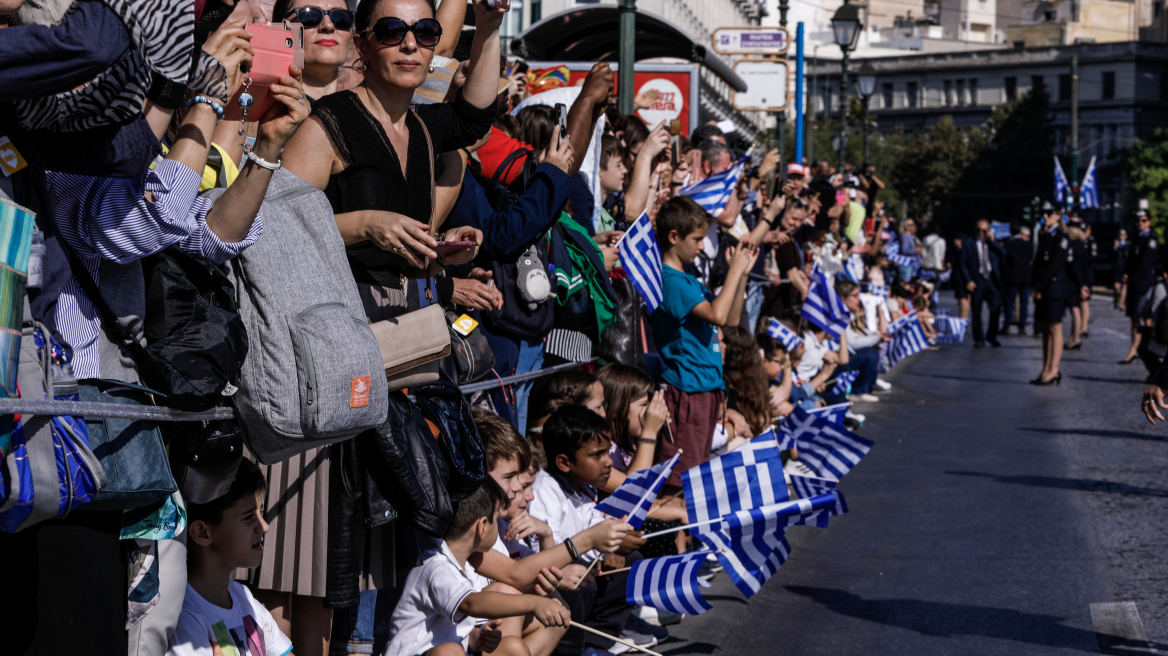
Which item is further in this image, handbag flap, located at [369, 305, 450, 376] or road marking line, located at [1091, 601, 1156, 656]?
road marking line, located at [1091, 601, 1156, 656]

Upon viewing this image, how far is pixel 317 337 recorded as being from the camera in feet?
11.3

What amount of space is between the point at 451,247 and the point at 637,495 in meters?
1.67

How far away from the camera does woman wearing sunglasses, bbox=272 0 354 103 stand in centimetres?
414

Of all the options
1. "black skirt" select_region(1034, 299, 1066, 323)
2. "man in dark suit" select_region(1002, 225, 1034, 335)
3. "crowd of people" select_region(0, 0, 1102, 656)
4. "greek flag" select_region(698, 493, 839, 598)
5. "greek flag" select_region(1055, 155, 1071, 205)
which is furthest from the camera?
"greek flag" select_region(1055, 155, 1071, 205)

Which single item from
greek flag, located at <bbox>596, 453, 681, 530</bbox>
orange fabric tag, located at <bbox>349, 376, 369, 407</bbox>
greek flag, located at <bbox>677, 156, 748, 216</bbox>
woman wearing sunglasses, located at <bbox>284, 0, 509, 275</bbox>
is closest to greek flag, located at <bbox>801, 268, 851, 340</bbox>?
greek flag, located at <bbox>677, 156, 748, 216</bbox>

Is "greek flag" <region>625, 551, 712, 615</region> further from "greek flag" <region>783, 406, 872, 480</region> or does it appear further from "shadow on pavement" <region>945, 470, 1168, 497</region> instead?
"shadow on pavement" <region>945, 470, 1168, 497</region>

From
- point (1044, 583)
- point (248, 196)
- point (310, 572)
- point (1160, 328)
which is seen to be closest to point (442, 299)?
point (310, 572)

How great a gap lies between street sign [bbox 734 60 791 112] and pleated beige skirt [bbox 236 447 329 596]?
15.8 m

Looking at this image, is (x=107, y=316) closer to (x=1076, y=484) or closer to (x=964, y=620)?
(x=964, y=620)

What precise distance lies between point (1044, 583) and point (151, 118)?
5727mm

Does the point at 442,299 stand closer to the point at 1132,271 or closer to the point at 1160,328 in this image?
the point at 1160,328

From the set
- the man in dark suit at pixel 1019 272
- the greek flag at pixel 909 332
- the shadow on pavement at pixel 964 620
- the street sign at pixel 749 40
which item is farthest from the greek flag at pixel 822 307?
the man in dark suit at pixel 1019 272

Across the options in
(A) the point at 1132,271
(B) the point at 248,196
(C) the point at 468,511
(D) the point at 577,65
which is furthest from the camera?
(A) the point at 1132,271

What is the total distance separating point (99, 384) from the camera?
3176 millimetres
